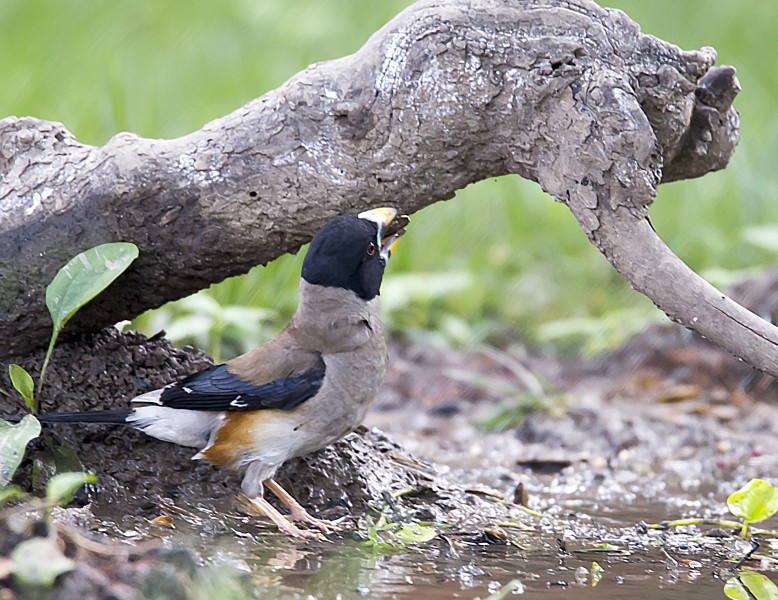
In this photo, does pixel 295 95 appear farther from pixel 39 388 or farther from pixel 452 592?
pixel 452 592

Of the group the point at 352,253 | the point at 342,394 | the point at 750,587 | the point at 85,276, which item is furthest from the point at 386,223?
the point at 750,587

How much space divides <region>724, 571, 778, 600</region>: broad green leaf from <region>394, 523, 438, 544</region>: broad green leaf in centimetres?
97

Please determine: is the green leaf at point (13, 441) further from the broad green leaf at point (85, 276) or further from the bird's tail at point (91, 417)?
the broad green leaf at point (85, 276)

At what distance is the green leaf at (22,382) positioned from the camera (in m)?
4.15

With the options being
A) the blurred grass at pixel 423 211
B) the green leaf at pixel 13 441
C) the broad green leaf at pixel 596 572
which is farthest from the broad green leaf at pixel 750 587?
the blurred grass at pixel 423 211

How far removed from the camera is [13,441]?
381cm

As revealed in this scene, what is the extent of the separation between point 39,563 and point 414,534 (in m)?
1.68

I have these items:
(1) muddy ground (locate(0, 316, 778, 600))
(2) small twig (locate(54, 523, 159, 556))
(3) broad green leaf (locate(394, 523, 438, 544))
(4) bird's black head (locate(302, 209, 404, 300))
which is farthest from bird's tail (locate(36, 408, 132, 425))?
(2) small twig (locate(54, 523, 159, 556))

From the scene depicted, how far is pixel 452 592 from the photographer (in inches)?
133

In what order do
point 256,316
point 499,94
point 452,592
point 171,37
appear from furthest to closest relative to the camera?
point 171,37, point 256,316, point 499,94, point 452,592

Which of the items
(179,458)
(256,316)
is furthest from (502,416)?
(179,458)

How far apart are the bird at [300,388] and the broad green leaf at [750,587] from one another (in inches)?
53.4

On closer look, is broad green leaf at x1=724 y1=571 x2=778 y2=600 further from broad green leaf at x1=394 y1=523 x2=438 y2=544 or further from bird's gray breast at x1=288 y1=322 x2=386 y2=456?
bird's gray breast at x1=288 y1=322 x2=386 y2=456

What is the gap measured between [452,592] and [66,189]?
1.91m
